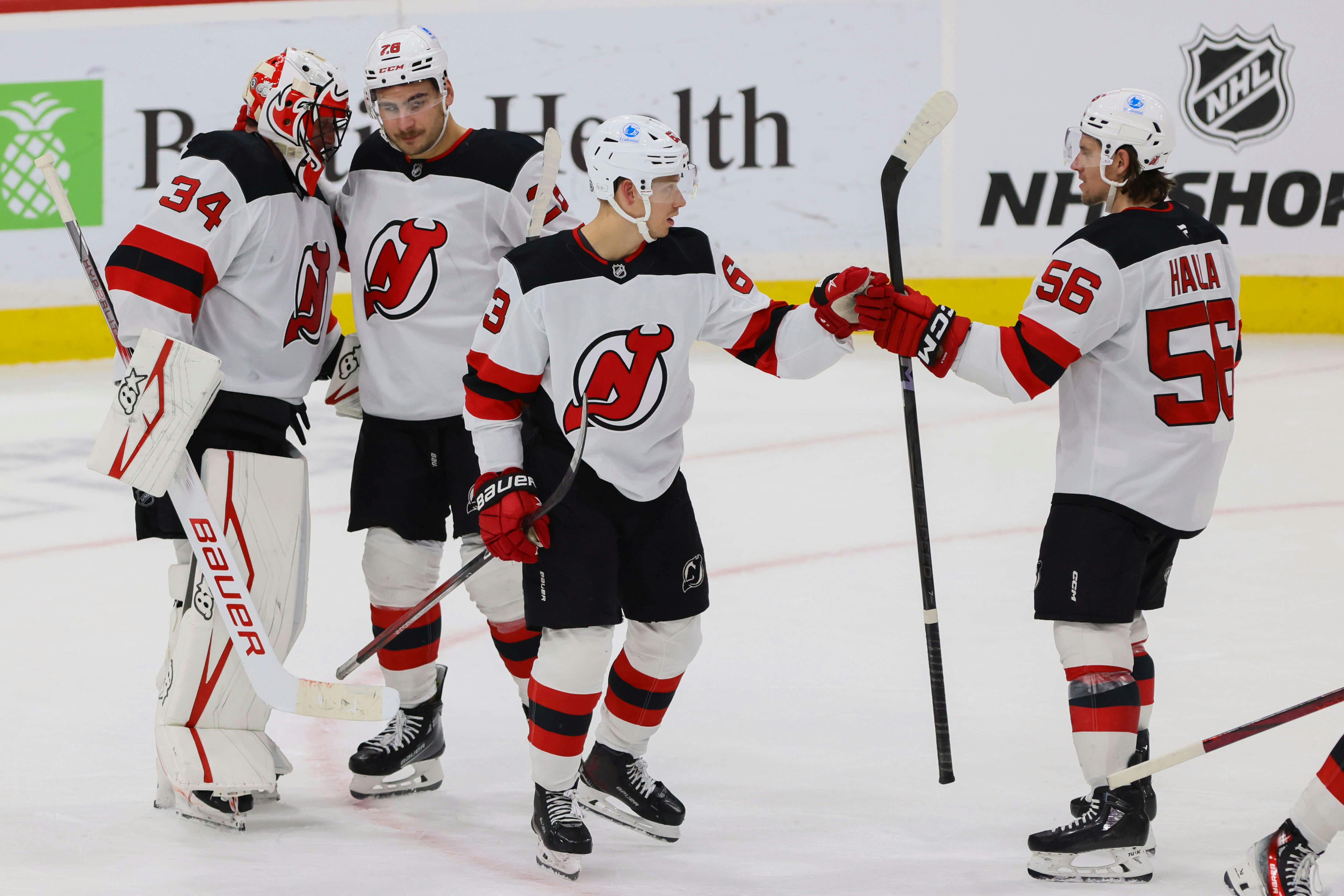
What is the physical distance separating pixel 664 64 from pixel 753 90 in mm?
355

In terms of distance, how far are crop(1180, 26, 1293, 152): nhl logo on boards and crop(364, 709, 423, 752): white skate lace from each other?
4.69 metres

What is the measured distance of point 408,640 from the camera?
9.57 ft

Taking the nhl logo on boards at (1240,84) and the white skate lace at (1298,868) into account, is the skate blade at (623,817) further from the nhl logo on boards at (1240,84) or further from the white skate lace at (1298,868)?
the nhl logo on boards at (1240,84)

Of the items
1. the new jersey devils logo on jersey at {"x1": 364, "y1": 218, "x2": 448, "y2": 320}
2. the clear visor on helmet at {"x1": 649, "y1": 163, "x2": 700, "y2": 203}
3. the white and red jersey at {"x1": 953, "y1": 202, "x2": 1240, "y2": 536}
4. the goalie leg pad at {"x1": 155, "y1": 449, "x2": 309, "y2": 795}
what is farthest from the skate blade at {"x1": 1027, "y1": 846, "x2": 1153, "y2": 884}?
the new jersey devils logo on jersey at {"x1": 364, "y1": 218, "x2": 448, "y2": 320}

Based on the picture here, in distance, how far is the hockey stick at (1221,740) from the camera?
7.50 feet

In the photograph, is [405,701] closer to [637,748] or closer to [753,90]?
[637,748]

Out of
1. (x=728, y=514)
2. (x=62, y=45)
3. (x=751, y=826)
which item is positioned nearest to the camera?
(x=751, y=826)

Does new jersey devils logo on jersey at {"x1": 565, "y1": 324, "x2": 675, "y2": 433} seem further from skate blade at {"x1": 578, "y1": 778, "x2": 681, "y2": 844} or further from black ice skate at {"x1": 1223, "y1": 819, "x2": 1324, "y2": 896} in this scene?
black ice skate at {"x1": 1223, "y1": 819, "x2": 1324, "y2": 896}

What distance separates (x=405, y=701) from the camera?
2967 mm

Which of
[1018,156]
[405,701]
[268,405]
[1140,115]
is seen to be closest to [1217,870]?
[1140,115]

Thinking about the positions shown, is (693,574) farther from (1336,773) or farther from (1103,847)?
(1336,773)

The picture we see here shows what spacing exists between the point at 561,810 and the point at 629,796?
0.19 m

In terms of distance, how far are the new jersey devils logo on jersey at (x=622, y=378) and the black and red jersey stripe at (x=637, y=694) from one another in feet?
1.30

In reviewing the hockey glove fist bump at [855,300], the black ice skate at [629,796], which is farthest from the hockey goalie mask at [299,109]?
the black ice skate at [629,796]
